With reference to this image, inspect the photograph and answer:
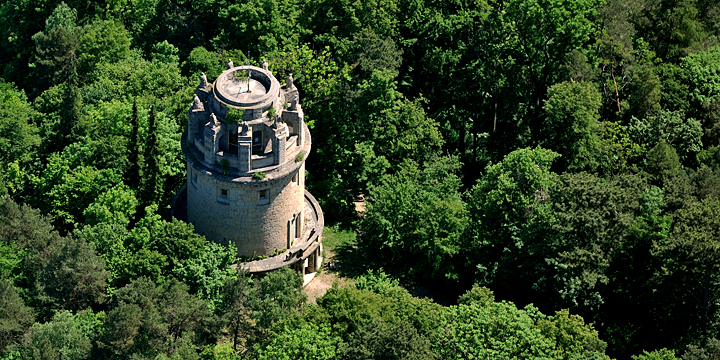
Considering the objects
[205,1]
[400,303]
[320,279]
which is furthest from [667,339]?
[205,1]

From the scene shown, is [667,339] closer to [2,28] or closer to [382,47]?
[382,47]

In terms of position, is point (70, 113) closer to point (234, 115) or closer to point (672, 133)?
point (234, 115)

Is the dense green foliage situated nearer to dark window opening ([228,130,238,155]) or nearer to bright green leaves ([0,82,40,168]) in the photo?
bright green leaves ([0,82,40,168])

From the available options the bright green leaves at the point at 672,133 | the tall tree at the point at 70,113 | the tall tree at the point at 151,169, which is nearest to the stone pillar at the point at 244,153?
the tall tree at the point at 151,169

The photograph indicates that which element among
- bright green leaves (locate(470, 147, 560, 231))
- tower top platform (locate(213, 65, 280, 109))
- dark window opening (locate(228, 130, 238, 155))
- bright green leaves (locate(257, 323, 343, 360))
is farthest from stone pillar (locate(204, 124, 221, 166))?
bright green leaves (locate(470, 147, 560, 231))

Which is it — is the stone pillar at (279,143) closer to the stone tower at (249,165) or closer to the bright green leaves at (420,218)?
the stone tower at (249,165)

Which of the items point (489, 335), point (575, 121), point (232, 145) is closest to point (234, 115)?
point (232, 145)
